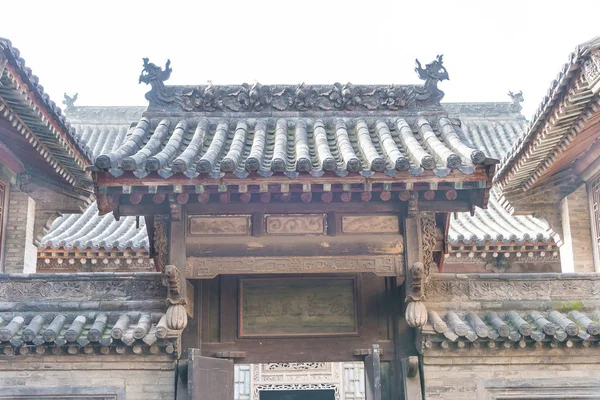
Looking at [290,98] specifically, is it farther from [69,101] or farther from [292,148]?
[69,101]

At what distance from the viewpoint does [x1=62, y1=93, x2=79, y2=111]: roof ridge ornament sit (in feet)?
84.9

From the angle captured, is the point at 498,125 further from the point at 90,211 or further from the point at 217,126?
the point at 217,126

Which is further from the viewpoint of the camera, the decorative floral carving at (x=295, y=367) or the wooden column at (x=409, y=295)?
the decorative floral carving at (x=295, y=367)

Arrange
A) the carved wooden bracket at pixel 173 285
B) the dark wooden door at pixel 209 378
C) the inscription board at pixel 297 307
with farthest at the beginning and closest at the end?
the inscription board at pixel 297 307
the carved wooden bracket at pixel 173 285
the dark wooden door at pixel 209 378

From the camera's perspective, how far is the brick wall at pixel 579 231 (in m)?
15.1

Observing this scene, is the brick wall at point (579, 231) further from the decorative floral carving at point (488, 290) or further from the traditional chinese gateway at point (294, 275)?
the decorative floral carving at point (488, 290)

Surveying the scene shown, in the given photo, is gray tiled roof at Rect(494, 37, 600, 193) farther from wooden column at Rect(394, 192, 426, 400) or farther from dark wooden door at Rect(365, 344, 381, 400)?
dark wooden door at Rect(365, 344, 381, 400)

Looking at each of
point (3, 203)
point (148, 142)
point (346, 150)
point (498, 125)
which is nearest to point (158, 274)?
point (148, 142)

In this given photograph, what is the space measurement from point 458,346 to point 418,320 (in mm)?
658

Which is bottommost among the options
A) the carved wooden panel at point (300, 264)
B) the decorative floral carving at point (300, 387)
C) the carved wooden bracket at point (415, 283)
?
the decorative floral carving at point (300, 387)

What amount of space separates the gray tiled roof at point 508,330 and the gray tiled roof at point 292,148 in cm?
195

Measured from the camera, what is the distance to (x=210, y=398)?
9.52 metres

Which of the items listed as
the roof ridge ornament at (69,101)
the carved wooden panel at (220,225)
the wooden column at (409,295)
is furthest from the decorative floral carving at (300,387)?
the carved wooden panel at (220,225)

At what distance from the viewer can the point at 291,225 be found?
9898 millimetres
